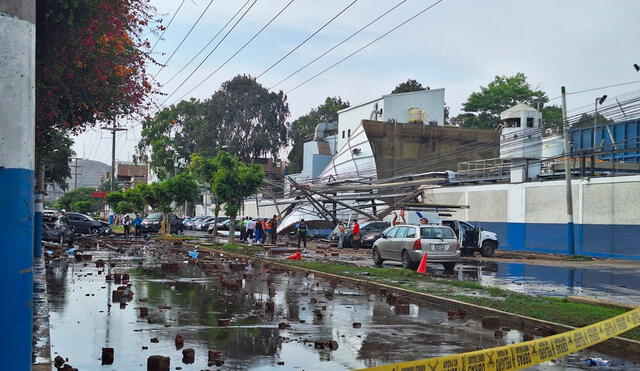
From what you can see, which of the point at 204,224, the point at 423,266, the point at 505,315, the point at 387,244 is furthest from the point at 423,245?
the point at 204,224

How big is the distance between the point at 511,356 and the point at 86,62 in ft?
24.7

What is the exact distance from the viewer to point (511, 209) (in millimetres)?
41750

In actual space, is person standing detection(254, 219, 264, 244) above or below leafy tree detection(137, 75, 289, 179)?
below

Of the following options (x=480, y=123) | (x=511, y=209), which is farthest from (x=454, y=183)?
(x=480, y=123)

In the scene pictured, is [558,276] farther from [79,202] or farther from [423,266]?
[79,202]

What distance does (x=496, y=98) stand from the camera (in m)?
81.2

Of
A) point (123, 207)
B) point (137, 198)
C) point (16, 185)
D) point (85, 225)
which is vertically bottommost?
point (85, 225)

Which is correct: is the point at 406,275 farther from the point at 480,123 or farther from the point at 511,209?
the point at 480,123

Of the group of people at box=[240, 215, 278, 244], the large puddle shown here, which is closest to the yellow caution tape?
the large puddle

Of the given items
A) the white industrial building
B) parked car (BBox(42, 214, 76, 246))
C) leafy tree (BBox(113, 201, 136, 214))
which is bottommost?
parked car (BBox(42, 214, 76, 246))

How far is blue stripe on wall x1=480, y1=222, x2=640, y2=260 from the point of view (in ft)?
110

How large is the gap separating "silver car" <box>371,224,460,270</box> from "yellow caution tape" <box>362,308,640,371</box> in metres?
14.4

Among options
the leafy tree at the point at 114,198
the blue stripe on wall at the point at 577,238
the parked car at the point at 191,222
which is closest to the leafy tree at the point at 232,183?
the blue stripe on wall at the point at 577,238

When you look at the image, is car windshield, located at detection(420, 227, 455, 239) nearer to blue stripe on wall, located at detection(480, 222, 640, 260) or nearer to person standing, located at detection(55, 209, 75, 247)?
blue stripe on wall, located at detection(480, 222, 640, 260)
